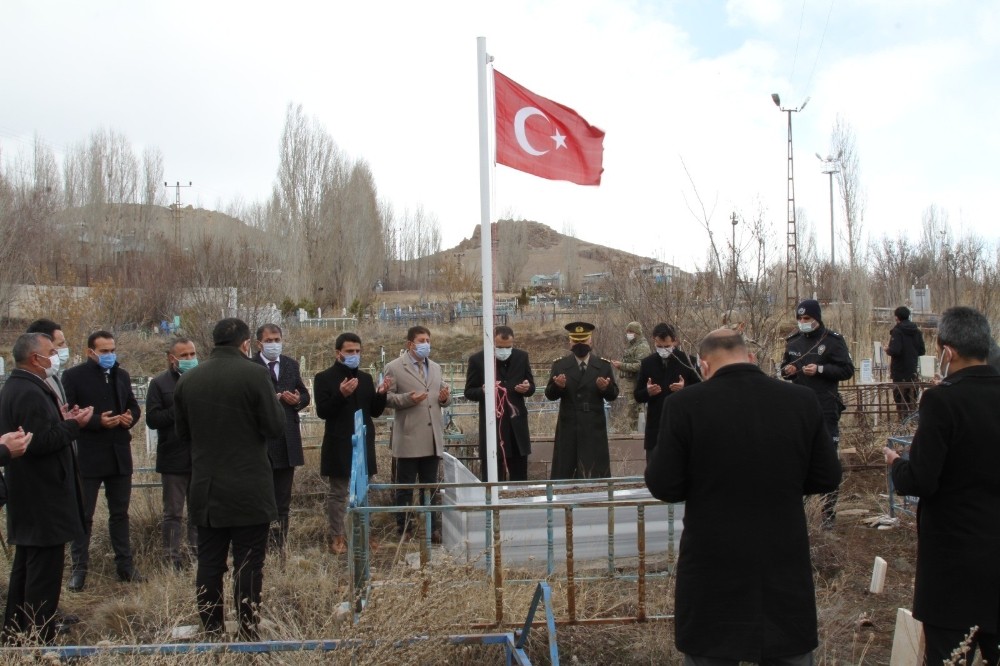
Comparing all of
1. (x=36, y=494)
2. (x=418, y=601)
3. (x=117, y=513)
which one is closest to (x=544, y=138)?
(x=418, y=601)

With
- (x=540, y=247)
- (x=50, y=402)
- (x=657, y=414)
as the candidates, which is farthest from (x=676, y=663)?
(x=540, y=247)

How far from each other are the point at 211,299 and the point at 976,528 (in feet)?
61.1

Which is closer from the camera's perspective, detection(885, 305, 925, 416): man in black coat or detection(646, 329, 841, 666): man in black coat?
detection(646, 329, 841, 666): man in black coat

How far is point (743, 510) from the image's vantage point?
119 inches

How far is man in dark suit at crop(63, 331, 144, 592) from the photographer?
19.6ft

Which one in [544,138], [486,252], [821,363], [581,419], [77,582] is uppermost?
[544,138]

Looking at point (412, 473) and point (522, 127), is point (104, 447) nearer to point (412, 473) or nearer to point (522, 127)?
point (412, 473)

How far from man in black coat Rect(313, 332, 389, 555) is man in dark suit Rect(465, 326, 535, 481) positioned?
1.08 meters

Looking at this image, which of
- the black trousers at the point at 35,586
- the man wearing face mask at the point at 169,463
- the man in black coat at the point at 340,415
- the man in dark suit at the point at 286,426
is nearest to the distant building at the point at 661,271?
the man in black coat at the point at 340,415

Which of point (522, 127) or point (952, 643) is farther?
point (522, 127)

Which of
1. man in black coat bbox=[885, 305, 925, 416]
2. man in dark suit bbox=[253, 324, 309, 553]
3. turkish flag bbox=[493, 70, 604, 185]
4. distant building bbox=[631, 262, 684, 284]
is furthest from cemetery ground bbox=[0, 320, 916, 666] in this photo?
man in black coat bbox=[885, 305, 925, 416]

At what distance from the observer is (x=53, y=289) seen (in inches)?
866

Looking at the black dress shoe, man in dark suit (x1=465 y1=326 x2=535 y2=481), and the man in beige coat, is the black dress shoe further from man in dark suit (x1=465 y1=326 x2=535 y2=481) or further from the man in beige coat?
man in dark suit (x1=465 y1=326 x2=535 y2=481)

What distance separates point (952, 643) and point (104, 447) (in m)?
5.48
